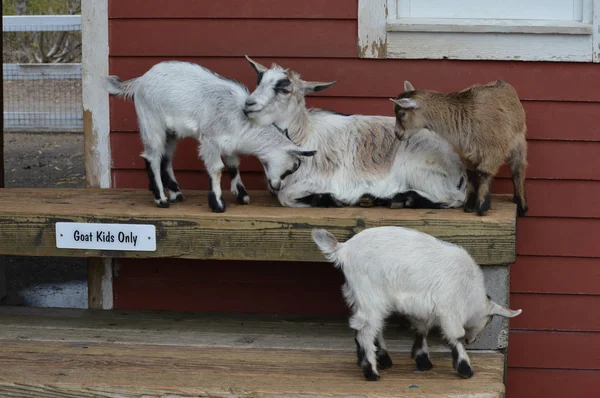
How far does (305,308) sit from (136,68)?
1548 millimetres

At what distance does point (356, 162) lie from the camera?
13.0 feet

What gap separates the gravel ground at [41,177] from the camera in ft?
22.9

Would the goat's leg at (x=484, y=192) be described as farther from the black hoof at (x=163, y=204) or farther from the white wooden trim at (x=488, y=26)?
the black hoof at (x=163, y=204)

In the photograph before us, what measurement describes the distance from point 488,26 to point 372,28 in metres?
0.56

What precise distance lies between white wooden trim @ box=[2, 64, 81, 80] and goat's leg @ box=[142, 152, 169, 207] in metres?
9.35

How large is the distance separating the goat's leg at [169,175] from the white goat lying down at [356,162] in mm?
504

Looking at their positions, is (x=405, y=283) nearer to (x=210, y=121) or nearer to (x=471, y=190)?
(x=471, y=190)

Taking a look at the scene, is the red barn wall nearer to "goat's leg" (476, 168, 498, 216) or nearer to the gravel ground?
"goat's leg" (476, 168, 498, 216)

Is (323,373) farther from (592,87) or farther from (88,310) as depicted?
(592,87)

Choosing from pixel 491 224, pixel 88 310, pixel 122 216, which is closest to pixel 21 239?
pixel 122 216

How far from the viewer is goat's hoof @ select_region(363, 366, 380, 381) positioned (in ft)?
10.6

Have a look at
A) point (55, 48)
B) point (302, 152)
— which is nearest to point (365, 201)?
point (302, 152)

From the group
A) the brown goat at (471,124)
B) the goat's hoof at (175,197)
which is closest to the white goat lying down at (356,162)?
the brown goat at (471,124)

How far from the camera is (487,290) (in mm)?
3582
